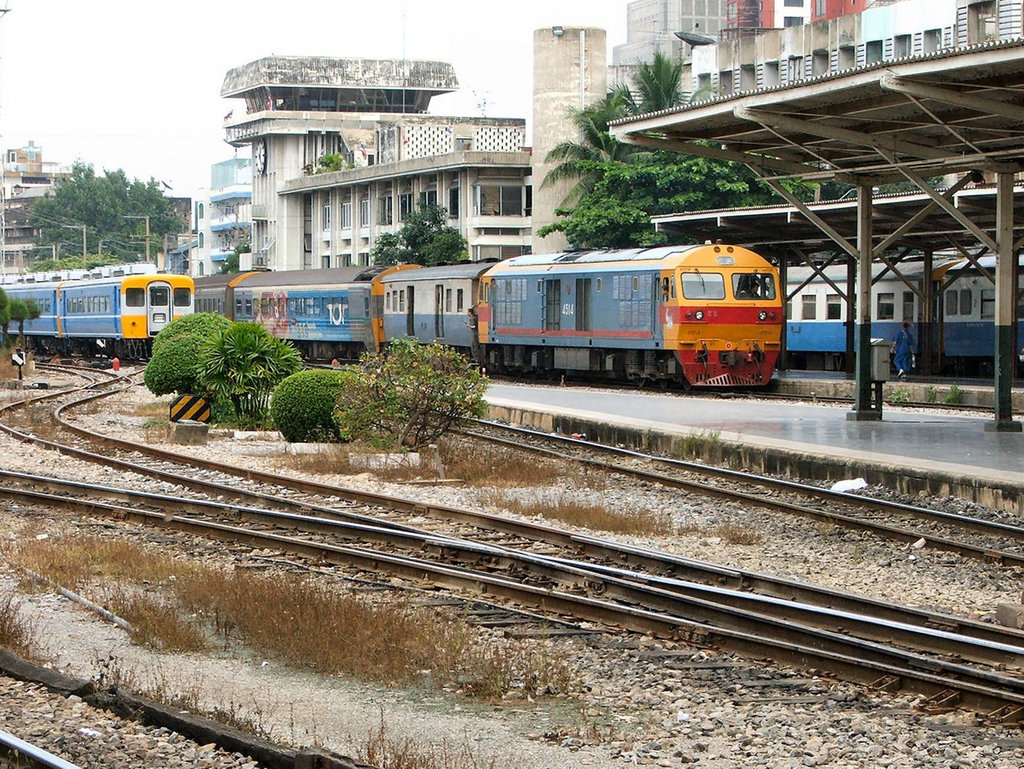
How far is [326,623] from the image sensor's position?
8914 millimetres

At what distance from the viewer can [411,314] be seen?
41406 millimetres

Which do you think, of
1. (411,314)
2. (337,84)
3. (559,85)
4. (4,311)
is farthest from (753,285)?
(337,84)

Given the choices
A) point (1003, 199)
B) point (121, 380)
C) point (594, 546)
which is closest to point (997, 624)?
point (594, 546)

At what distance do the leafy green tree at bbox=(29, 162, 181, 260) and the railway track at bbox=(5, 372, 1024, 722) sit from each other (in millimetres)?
119166

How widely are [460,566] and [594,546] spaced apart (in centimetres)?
110

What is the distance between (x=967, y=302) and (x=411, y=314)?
49.1 ft

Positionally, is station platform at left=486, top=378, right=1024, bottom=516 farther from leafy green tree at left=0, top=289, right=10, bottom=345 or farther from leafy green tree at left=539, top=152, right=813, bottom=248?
leafy green tree at left=539, top=152, right=813, bottom=248

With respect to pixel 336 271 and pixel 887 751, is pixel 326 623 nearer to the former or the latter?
pixel 887 751

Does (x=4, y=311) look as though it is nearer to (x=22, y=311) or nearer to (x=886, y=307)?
(x=22, y=311)

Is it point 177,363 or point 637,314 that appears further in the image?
point 637,314

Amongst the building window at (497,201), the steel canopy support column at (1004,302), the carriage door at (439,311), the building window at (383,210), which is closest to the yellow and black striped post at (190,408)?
the steel canopy support column at (1004,302)

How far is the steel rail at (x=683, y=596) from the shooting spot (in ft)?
26.9

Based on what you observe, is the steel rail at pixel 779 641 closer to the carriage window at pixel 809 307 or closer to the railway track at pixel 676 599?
the railway track at pixel 676 599

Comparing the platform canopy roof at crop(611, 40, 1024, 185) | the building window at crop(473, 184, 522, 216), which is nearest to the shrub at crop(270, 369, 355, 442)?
the platform canopy roof at crop(611, 40, 1024, 185)
